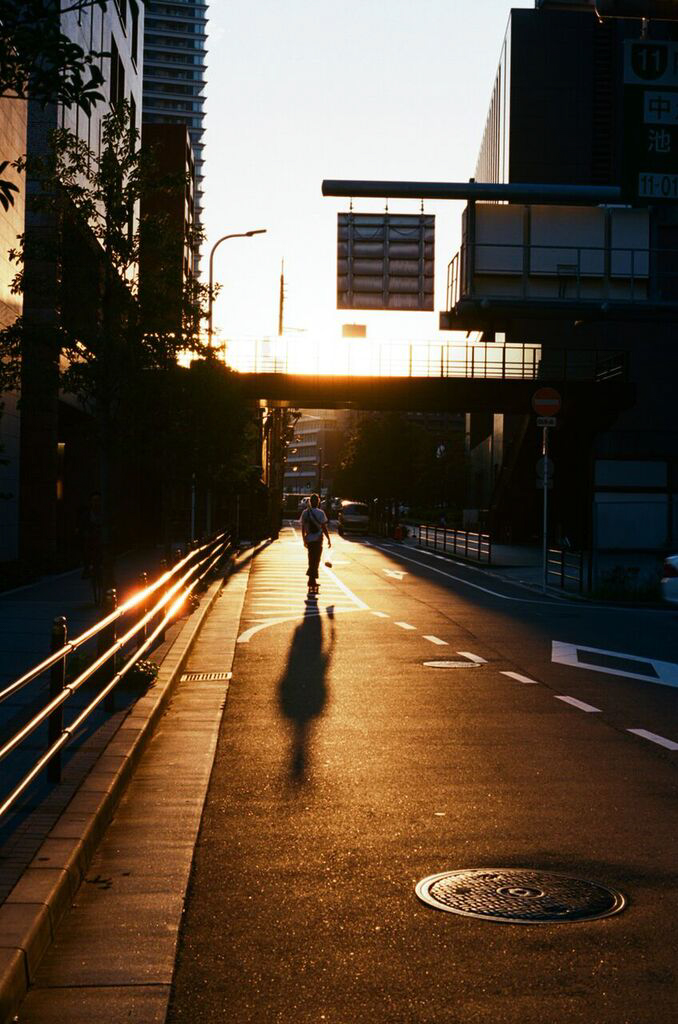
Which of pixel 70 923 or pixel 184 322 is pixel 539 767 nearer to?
pixel 70 923

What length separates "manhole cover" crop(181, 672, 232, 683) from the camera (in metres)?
13.2

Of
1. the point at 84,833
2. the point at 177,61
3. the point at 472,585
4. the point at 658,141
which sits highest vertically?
the point at 177,61

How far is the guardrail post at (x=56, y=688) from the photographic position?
6.86m

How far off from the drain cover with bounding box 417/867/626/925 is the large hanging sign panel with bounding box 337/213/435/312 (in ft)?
98.2

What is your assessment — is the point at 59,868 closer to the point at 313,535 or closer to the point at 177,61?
the point at 313,535

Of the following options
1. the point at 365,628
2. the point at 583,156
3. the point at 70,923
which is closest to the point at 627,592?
the point at 365,628

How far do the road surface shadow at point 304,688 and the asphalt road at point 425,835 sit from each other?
0.04 metres

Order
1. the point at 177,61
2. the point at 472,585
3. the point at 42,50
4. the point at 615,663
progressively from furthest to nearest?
the point at 177,61
the point at 472,585
the point at 615,663
the point at 42,50

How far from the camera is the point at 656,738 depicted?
9.75 metres

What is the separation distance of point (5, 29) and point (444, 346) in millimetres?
42671

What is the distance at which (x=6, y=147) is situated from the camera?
27.0 metres

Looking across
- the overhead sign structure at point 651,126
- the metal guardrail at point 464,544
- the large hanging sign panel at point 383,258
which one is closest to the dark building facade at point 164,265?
the overhead sign structure at point 651,126

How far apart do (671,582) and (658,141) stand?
839 cm

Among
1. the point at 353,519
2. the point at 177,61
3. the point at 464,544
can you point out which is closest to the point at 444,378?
the point at 464,544
